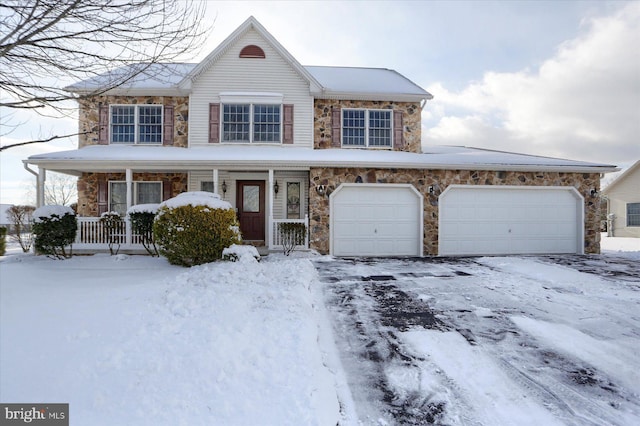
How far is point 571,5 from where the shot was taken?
10.4m

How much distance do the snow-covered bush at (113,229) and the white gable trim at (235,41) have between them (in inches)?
208

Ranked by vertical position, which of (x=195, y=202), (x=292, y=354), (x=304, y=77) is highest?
(x=304, y=77)

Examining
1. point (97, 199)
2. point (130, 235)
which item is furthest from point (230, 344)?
point (97, 199)

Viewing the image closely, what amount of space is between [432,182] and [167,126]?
33.1ft

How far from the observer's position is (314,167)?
10.5 meters

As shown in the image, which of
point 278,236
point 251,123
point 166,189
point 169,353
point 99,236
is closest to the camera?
point 169,353

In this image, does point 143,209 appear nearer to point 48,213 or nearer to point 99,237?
point 99,237

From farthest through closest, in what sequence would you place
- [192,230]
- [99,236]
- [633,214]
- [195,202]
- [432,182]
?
[633,214] → [432,182] → [99,236] → [195,202] → [192,230]

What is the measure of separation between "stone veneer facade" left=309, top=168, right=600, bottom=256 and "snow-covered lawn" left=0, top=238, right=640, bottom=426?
450 centimetres

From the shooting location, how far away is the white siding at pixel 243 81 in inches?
469

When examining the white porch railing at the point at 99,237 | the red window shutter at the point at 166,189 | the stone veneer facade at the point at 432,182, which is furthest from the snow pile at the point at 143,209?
the stone veneer facade at the point at 432,182

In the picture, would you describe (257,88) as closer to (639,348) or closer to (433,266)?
(433,266)

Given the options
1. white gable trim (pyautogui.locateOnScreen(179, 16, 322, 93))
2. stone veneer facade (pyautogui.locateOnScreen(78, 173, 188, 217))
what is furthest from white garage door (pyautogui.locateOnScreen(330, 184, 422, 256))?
stone veneer facade (pyautogui.locateOnScreen(78, 173, 188, 217))

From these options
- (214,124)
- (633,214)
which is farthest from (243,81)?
(633,214)
